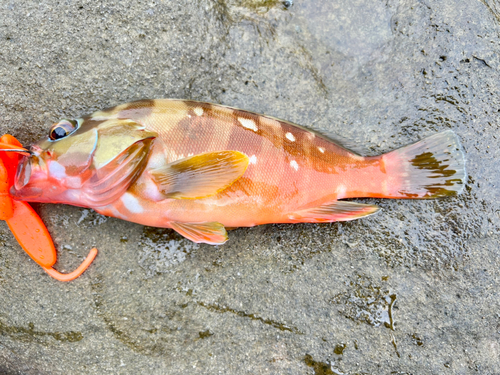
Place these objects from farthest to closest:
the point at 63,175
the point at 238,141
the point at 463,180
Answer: the point at 463,180 < the point at 238,141 < the point at 63,175

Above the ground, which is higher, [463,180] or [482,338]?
[463,180]

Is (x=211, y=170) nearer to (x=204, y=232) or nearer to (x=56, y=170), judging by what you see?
(x=204, y=232)

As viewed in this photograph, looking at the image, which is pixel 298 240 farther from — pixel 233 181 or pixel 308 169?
pixel 233 181

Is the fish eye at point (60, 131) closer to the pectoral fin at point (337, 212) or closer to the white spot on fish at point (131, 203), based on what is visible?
the white spot on fish at point (131, 203)

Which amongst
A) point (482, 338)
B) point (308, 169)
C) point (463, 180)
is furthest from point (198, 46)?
point (482, 338)

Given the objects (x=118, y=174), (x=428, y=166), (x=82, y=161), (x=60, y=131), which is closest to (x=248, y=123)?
(x=118, y=174)

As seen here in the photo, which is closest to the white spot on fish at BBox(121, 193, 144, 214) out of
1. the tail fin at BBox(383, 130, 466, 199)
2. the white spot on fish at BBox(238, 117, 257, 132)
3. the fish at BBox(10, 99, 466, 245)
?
the fish at BBox(10, 99, 466, 245)

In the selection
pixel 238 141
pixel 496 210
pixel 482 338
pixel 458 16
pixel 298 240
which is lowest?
pixel 482 338

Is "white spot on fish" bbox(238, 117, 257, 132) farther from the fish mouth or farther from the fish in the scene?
the fish mouth
